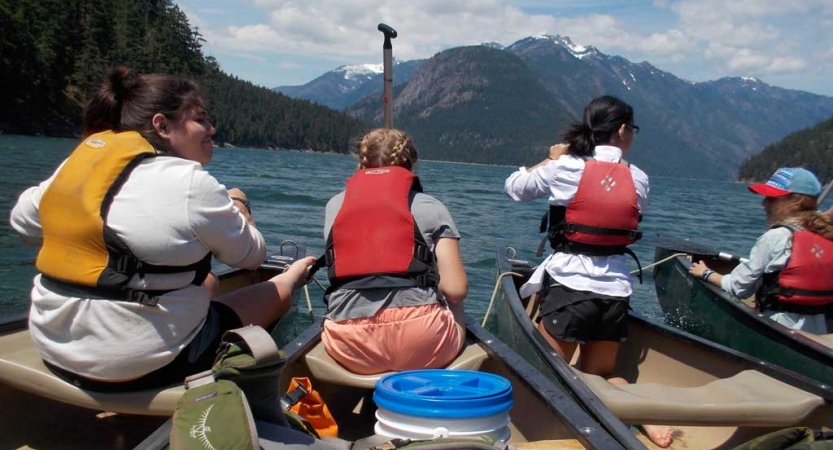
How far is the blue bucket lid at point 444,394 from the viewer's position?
2.30m

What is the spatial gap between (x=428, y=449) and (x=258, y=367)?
543 mm

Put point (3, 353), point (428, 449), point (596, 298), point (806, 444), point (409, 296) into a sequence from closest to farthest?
point (428, 449), point (806, 444), point (3, 353), point (409, 296), point (596, 298)

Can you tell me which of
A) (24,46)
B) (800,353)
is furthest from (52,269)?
(24,46)

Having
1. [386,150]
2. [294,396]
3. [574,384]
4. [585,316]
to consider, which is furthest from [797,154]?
[294,396]

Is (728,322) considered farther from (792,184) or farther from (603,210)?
(603,210)

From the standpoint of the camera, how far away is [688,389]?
323 cm

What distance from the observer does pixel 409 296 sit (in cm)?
302

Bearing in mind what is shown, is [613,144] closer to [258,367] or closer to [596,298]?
[596,298]

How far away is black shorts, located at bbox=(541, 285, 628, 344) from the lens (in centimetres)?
376

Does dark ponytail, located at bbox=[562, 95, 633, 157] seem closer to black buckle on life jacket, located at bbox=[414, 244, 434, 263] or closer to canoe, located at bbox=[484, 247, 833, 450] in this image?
canoe, located at bbox=[484, 247, 833, 450]

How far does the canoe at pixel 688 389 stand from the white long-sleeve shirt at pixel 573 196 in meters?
0.43

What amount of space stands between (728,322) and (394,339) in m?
3.94

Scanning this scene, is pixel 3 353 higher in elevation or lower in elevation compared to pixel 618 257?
lower

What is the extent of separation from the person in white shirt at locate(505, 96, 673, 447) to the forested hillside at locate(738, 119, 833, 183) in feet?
375
